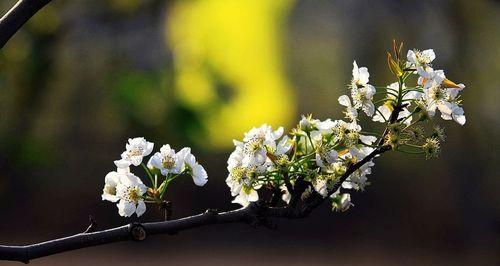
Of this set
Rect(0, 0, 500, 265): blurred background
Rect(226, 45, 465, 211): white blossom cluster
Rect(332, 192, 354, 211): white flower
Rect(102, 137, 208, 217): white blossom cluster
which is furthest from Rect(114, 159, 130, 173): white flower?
Rect(0, 0, 500, 265): blurred background

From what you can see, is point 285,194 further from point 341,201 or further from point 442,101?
point 442,101

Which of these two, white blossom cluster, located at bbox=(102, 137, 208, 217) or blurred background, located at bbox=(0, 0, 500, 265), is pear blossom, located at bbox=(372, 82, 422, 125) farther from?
blurred background, located at bbox=(0, 0, 500, 265)

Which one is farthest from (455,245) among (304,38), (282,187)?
(282,187)

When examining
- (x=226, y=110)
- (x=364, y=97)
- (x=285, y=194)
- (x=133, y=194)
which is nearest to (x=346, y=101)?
(x=364, y=97)

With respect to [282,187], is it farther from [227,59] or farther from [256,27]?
[256,27]

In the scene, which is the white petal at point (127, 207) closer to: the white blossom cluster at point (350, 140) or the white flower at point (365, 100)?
the white blossom cluster at point (350, 140)
